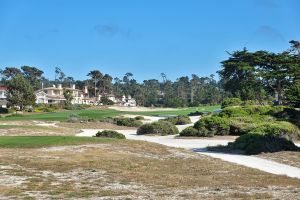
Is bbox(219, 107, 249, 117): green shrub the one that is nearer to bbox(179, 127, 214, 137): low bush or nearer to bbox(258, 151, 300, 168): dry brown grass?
bbox(179, 127, 214, 137): low bush

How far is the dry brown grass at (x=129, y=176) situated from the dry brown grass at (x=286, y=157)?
283 cm

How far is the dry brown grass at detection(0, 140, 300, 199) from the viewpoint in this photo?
507 inches

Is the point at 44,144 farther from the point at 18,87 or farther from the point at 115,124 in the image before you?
the point at 18,87

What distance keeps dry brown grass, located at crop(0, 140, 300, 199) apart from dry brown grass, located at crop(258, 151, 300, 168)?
9.27 ft

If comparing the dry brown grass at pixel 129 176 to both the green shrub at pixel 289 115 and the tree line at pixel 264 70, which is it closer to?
the green shrub at pixel 289 115

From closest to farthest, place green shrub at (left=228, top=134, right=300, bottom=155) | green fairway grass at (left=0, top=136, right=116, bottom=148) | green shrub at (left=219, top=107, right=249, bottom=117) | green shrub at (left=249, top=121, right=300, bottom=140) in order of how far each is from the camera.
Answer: green shrub at (left=228, top=134, right=300, bottom=155) < green fairway grass at (left=0, top=136, right=116, bottom=148) < green shrub at (left=249, top=121, right=300, bottom=140) < green shrub at (left=219, top=107, right=249, bottom=117)

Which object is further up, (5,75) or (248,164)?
(5,75)

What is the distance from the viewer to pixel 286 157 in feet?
→ 74.0

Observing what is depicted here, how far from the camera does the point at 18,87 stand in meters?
88.0

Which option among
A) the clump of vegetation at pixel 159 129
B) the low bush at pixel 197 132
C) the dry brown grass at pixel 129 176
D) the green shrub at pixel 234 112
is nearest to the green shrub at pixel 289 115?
the green shrub at pixel 234 112

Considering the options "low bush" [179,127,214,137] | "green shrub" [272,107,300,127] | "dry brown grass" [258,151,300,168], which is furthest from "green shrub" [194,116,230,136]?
"dry brown grass" [258,151,300,168]

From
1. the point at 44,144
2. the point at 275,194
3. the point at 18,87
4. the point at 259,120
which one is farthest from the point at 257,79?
the point at 275,194

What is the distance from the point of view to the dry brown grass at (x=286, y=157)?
21.1 meters

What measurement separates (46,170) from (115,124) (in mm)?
38564
